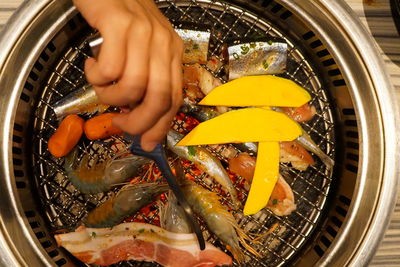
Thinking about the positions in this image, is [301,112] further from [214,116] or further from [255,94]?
[214,116]

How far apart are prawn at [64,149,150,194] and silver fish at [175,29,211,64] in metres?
0.64

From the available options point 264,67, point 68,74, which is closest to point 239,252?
point 264,67

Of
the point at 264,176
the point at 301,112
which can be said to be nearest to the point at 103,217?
the point at 264,176

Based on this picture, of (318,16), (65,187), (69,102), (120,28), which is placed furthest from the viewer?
(65,187)

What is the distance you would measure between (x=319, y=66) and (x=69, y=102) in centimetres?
142

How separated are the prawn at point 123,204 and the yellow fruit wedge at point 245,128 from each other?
329 millimetres

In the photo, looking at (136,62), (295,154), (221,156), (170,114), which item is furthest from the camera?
(221,156)

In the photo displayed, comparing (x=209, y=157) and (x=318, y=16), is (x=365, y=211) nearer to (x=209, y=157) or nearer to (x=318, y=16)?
(x=209, y=157)

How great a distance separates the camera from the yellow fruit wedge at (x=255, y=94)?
1810 mm

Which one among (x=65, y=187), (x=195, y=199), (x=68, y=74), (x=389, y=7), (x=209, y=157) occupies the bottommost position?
(x=195, y=199)

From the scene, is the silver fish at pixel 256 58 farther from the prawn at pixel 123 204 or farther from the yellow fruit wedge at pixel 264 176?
the prawn at pixel 123 204

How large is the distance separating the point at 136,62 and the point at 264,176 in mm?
1122

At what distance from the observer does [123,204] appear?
1.84 m

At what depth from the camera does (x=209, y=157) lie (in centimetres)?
185
